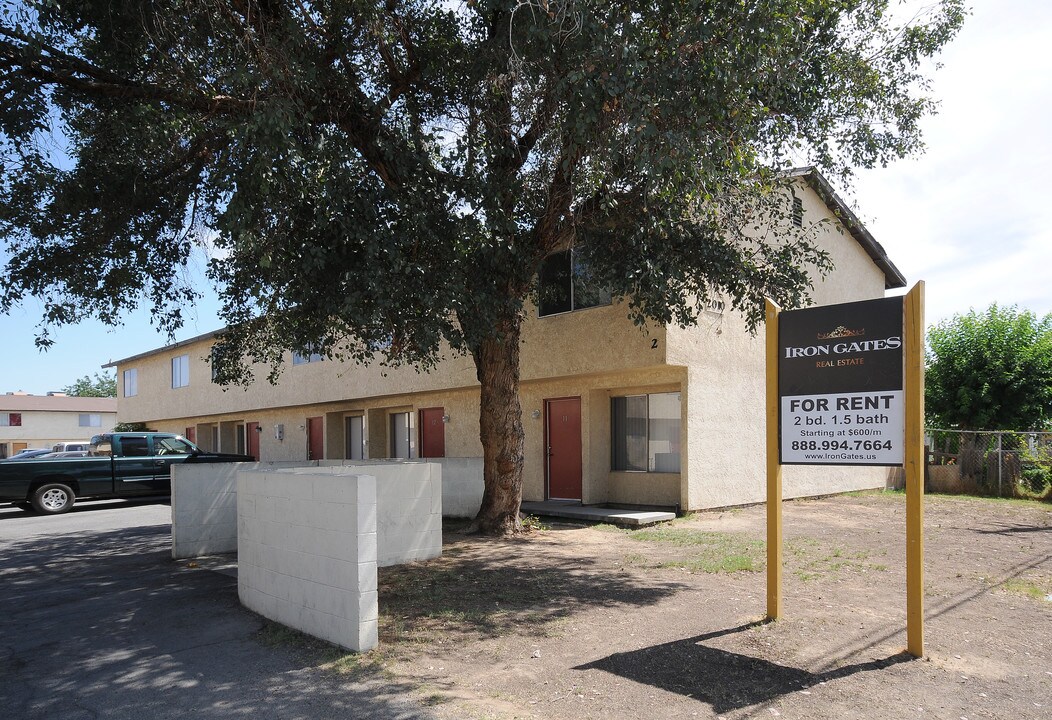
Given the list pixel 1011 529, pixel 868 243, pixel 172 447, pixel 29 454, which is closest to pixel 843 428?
pixel 1011 529

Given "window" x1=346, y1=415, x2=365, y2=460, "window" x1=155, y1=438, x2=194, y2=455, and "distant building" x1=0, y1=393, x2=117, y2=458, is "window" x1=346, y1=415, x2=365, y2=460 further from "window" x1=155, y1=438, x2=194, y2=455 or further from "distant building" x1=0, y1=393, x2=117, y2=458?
"distant building" x1=0, y1=393, x2=117, y2=458

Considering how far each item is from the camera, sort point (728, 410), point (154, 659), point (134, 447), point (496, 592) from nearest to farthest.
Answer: point (154, 659), point (496, 592), point (728, 410), point (134, 447)

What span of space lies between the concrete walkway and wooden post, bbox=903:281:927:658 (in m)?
7.21

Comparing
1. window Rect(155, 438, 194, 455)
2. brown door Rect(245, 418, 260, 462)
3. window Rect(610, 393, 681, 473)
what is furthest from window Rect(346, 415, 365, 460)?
window Rect(610, 393, 681, 473)

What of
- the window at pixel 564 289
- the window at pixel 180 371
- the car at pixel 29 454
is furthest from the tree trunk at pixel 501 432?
the window at pixel 180 371

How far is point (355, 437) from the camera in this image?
2389cm

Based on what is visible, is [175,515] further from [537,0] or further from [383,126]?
[537,0]

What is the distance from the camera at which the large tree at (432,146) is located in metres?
7.91

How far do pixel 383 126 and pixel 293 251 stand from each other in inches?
85.7

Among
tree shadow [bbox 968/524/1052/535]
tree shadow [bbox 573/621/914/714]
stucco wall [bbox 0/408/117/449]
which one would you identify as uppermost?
tree shadow [bbox 573/621/914/714]

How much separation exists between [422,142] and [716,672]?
25.0 ft

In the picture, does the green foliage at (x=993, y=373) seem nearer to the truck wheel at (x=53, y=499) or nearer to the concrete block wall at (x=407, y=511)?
the concrete block wall at (x=407, y=511)

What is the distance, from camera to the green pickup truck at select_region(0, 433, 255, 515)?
1656cm

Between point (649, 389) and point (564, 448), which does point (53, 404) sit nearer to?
point (564, 448)
